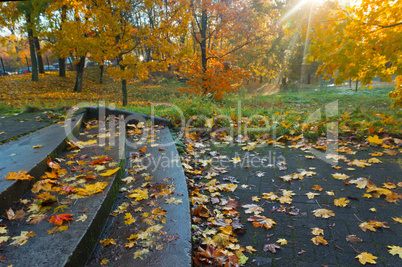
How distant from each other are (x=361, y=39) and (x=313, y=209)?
4.34 metres

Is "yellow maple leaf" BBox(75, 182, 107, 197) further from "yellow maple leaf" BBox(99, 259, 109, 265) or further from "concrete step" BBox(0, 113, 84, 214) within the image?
"yellow maple leaf" BBox(99, 259, 109, 265)

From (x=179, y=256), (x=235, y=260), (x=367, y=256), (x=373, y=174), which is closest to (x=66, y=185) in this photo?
(x=179, y=256)

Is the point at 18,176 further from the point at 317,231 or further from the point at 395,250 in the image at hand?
the point at 395,250

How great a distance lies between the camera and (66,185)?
228 cm

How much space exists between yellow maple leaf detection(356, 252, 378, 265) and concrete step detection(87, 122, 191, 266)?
4.17ft

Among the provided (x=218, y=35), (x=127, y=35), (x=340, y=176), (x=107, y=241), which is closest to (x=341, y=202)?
(x=340, y=176)

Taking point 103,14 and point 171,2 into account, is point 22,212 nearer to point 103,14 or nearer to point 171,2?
point 103,14

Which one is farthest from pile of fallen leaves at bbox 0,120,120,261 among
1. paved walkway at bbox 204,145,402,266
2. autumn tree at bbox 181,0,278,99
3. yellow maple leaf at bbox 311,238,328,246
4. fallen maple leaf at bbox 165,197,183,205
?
autumn tree at bbox 181,0,278,99

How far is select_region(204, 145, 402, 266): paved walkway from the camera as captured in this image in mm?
1878

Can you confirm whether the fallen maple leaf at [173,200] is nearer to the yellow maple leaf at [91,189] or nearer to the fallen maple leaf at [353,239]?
the yellow maple leaf at [91,189]

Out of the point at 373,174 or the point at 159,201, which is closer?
the point at 159,201

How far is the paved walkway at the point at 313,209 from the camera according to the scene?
1.88 meters

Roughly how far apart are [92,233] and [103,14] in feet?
22.2

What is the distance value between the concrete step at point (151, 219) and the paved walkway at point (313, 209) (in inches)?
23.1
